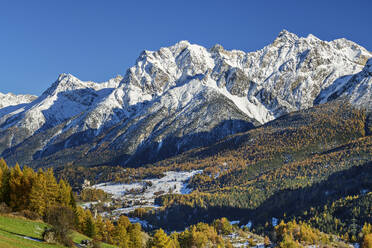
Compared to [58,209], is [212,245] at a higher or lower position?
lower

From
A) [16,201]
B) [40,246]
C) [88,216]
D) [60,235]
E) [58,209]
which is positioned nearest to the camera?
[40,246]

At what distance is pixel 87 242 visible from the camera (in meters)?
73.8

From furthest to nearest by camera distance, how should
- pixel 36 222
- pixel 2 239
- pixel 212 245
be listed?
pixel 212 245 → pixel 36 222 → pixel 2 239

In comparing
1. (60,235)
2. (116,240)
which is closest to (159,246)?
(116,240)

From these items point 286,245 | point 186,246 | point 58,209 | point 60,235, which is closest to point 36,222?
point 58,209

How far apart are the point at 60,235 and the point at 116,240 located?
57713 mm

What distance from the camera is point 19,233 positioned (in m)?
62.6

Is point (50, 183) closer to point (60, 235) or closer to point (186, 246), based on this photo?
point (60, 235)

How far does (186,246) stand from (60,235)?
13056cm

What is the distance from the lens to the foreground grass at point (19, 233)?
51.5 m

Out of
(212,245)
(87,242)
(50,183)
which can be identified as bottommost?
(212,245)

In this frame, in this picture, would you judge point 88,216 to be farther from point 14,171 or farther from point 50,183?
point 14,171

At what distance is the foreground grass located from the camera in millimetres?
51500

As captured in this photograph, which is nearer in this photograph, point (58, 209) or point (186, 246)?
point (58, 209)
